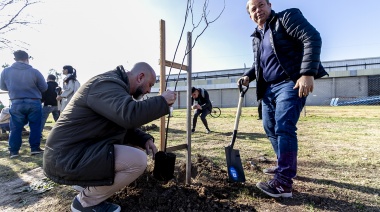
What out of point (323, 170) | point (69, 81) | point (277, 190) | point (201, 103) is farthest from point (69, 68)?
point (323, 170)

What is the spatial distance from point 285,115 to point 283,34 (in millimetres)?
742

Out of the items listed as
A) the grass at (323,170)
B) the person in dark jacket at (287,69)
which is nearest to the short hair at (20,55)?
the grass at (323,170)

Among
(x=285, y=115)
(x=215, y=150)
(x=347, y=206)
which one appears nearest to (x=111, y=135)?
(x=285, y=115)

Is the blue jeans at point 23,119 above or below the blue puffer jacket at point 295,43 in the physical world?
below

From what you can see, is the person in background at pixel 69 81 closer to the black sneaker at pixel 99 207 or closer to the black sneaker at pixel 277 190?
the black sneaker at pixel 99 207

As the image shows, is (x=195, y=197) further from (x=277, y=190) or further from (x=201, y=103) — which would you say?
(x=201, y=103)

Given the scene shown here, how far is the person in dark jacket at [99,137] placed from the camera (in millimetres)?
1676

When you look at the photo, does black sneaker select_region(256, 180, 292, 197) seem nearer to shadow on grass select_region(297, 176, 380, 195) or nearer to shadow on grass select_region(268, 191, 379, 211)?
shadow on grass select_region(268, 191, 379, 211)

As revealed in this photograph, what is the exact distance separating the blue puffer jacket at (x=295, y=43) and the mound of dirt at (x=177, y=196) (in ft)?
4.02

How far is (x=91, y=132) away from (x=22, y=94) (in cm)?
341

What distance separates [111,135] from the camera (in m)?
1.91

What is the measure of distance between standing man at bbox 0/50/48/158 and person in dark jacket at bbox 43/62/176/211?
10.4 feet

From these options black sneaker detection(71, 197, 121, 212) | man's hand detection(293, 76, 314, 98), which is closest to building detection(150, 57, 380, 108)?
man's hand detection(293, 76, 314, 98)

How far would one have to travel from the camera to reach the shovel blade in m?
2.65
